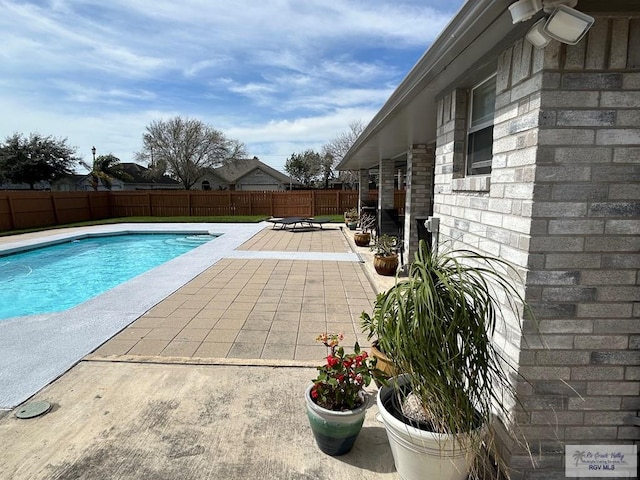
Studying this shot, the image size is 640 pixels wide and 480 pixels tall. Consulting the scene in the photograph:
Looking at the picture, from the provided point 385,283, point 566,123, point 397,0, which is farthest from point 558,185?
point 385,283

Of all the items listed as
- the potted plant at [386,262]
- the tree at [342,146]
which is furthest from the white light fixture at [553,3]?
the tree at [342,146]

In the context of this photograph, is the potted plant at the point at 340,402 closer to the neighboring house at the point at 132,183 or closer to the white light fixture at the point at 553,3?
the white light fixture at the point at 553,3

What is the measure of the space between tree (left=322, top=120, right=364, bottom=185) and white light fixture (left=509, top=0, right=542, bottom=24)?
33.5 meters

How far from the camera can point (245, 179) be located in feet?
131

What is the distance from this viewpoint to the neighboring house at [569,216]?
1714 mm

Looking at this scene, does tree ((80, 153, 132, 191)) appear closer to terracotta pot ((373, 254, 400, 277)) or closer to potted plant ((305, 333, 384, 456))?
terracotta pot ((373, 254, 400, 277))

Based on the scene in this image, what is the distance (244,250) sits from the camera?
9.52 metres

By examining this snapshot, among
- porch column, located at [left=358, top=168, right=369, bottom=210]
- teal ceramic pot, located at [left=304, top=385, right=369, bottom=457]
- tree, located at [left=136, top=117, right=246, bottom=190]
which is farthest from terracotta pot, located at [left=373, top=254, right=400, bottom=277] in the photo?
tree, located at [left=136, top=117, right=246, bottom=190]

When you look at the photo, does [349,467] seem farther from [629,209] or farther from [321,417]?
[629,209]

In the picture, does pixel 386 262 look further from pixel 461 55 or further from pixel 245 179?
pixel 245 179

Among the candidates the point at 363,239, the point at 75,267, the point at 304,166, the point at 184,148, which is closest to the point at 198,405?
the point at 363,239

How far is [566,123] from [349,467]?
2250mm

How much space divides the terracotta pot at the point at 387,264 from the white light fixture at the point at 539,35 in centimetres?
492

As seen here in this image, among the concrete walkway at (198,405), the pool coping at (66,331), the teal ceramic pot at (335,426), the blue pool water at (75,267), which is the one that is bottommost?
the blue pool water at (75,267)
